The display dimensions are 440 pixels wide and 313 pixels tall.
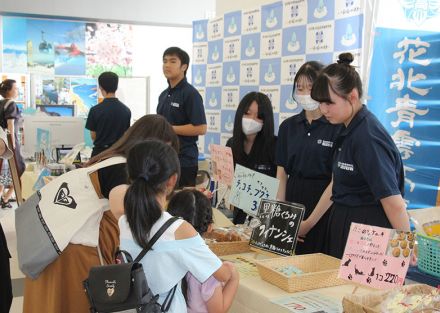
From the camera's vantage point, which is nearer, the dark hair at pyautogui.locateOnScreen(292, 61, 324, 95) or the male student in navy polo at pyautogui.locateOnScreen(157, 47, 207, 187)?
the dark hair at pyautogui.locateOnScreen(292, 61, 324, 95)

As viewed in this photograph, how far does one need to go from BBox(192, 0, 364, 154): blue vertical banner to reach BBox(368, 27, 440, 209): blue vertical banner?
10.8 inches

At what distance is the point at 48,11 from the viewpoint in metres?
8.30

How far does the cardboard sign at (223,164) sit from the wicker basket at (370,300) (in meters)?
1.39

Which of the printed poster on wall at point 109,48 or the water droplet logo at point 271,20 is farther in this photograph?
the printed poster on wall at point 109,48

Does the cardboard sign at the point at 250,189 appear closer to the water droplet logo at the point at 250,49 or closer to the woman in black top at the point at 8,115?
the water droplet logo at the point at 250,49

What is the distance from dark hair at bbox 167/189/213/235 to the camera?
1864mm

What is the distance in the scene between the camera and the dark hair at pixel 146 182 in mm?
1478

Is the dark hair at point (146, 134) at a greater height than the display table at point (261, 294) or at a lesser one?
greater

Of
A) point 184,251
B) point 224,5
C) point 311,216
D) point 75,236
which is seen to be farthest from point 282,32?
point 184,251

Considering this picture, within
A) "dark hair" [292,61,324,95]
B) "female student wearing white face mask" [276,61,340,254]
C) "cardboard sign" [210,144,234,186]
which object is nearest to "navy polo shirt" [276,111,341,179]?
"female student wearing white face mask" [276,61,340,254]

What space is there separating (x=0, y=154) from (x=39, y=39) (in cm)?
657

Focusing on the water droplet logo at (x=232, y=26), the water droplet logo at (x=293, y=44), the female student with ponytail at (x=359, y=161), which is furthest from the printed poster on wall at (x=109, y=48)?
the female student with ponytail at (x=359, y=161)

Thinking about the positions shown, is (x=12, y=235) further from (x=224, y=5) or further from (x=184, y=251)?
(x=184, y=251)

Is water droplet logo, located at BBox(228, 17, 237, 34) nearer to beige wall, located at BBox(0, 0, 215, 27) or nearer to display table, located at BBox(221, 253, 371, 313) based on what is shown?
beige wall, located at BBox(0, 0, 215, 27)
